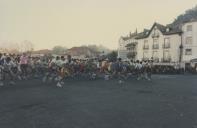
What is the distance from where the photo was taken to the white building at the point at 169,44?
69875 millimetres

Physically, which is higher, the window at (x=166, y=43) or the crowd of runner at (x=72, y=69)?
the window at (x=166, y=43)

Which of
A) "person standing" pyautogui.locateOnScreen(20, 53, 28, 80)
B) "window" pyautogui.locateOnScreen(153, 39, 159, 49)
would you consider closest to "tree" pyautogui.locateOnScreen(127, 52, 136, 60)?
Answer: "window" pyautogui.locateOnScreen(153, 39, 159, 49)

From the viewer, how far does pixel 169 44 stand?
7462 cm

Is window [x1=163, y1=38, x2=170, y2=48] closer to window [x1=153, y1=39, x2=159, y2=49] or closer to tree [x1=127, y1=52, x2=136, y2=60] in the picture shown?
window [x1=153, y1=39, x2=159, y2=49]

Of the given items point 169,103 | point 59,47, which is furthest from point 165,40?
point 59,47

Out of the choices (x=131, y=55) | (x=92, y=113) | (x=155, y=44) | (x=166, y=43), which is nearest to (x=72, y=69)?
(x=92, y=113)

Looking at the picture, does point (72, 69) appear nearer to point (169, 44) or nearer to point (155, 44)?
point (169, 44)

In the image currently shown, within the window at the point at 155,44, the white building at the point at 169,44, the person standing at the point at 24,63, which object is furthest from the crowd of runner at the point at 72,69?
the window at the point at 155,44

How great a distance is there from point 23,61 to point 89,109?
1484 cm

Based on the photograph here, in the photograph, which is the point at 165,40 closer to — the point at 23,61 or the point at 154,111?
the point at 23,61

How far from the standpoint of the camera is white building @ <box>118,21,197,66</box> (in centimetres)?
6988

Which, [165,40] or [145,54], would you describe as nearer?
[165,40]

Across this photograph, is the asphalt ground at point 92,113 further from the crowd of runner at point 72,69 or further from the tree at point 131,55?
the tree at point 131,55

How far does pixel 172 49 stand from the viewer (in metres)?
73.5
